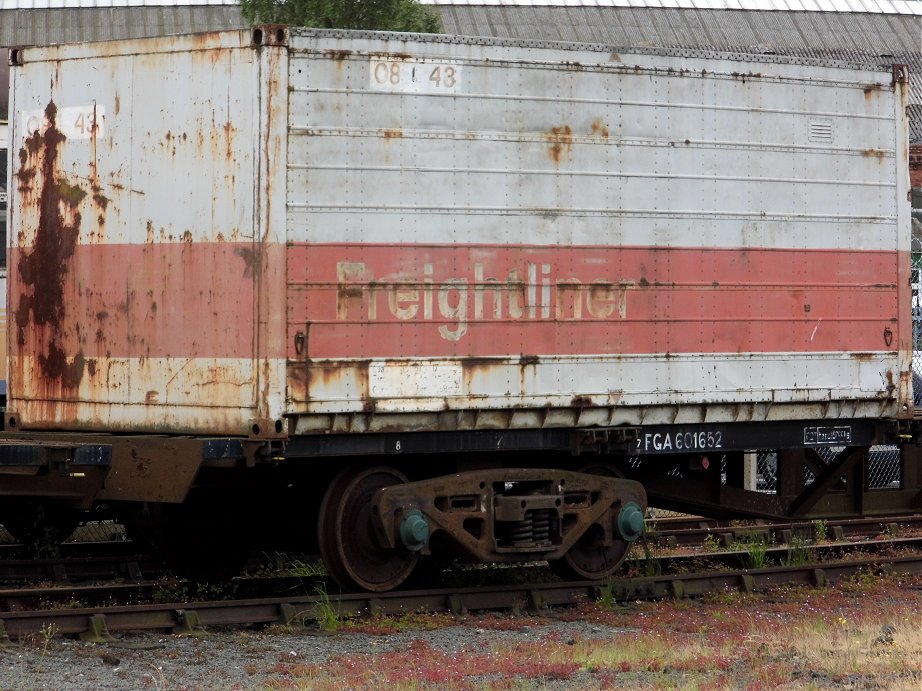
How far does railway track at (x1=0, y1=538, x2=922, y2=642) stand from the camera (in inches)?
357

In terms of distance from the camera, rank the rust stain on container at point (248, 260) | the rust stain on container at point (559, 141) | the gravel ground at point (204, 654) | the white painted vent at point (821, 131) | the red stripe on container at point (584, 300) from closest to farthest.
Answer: the gravel ground at point (204, 654) < the rust stain on container at point (248, 260) < the red stripe on container at point (584, 300) < the rust stain on container at point (559, 141) < the white painted vent at point (821, 131)

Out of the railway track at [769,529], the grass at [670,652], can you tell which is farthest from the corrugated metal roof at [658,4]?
the grass at [670,652]

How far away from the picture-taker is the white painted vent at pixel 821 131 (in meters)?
11.2

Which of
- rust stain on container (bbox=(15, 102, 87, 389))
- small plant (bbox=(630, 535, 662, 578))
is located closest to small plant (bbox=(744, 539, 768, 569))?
small plant (bbox=(630, 535, 662, 578))

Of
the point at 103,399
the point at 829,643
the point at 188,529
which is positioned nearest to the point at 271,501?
the point at 188,529

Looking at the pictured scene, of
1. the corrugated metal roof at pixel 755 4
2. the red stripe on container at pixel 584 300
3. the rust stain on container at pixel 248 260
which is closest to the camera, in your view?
the rust stain on container at pixel 248 260

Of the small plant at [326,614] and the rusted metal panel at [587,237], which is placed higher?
the rusted metal panel at [587,237]

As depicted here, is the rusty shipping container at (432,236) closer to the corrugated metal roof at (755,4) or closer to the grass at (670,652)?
the grass at (670,652)

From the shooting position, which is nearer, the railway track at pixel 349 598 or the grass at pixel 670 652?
the grass at pixel 670 652

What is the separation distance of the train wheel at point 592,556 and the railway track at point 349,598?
0.75 feet

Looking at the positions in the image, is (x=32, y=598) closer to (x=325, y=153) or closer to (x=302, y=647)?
(x=302, y=647)

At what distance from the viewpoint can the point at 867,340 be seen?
37.5 ft

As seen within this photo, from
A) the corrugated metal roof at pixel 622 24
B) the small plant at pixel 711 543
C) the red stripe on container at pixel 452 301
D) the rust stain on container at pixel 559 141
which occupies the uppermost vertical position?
the corrugated metal roof at pixel 622 24

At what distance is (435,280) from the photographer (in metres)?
9.83
